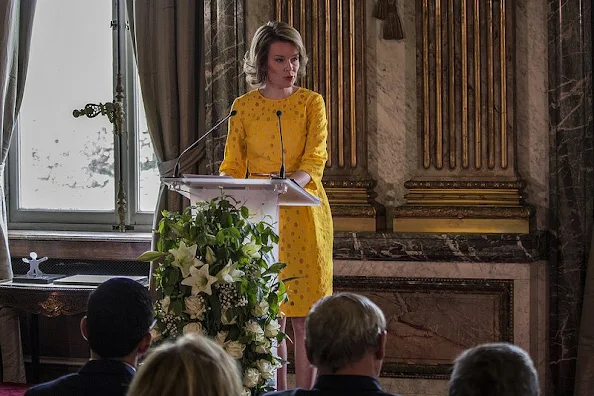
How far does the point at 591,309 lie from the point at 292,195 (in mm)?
1932

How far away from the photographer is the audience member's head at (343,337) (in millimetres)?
2279

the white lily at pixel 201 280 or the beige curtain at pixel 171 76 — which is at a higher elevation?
the beige curtain at pixel 171 76

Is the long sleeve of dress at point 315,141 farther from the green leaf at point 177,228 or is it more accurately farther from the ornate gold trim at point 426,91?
the ornate gold trim at point 426,91

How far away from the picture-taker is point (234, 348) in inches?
130

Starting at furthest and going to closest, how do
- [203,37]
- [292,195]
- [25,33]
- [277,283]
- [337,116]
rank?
[25,33] → [203,37] → [337,116] → [292,195] → [277,283]

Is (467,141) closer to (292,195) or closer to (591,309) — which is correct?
(591,309)

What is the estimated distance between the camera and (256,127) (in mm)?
4340

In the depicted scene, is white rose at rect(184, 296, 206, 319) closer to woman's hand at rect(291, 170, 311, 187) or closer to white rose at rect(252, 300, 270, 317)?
white rose at rect(252, 300, 270, 317)

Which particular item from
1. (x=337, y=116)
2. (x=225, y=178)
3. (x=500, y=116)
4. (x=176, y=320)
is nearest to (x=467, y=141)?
(x=500, y=116)

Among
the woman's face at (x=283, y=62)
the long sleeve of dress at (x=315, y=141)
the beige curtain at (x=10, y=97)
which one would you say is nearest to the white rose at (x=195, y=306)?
the long sleeve of dress at (x=315, y=141)

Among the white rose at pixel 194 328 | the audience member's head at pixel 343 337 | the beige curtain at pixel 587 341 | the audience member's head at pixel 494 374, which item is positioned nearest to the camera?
the audience member's head at pixel 494 374

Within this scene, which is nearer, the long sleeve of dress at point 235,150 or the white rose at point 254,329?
the white rose at point 254,329

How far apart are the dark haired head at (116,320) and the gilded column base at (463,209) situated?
3.03 metres

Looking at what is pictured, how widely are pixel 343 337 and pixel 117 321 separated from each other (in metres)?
0.53
